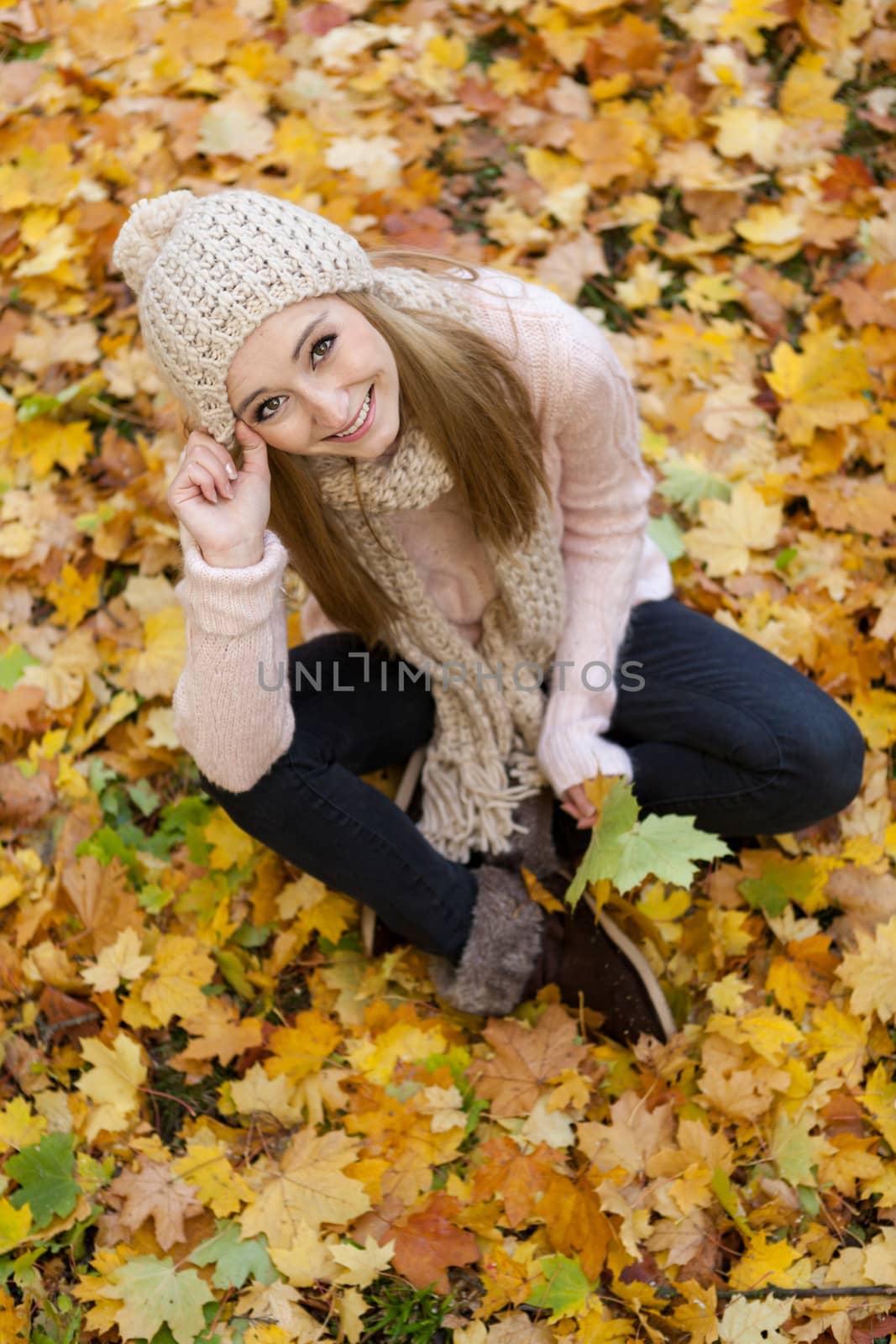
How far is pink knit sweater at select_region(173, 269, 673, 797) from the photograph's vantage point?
181 cm

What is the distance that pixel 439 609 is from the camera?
2.12 m

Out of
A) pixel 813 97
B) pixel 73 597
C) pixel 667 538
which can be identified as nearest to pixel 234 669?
pixel 73 597

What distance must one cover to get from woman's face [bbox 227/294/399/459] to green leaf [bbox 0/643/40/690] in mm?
1217

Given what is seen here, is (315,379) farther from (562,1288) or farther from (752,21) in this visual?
(752,21)

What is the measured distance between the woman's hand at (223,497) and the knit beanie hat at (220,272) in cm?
8

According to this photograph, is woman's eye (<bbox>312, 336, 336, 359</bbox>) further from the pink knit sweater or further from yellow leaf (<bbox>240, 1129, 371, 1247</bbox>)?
yellow leaf (<bbox>240, 1129, 371, 1247</bbox>)

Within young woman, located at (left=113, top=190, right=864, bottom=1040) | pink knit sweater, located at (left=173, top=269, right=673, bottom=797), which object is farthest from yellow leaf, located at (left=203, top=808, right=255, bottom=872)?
pink knit sweater, located at (left=173, top=269, right=673, bottom=797)

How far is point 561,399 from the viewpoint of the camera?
6.28 ft

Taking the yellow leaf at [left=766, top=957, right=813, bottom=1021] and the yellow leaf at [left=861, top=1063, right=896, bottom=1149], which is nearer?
the yellow leaf at [left=861, top=1063, right=896, bottom=1149]

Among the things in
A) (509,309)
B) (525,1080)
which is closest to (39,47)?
(509,309)

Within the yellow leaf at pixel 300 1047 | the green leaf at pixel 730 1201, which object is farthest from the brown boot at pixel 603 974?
the yellow leaf at pixel 300 1047

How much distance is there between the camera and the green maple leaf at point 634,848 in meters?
1.80

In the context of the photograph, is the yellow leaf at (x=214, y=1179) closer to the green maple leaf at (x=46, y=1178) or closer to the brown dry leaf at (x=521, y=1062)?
the green maple leaf at (x=46, y=1178)

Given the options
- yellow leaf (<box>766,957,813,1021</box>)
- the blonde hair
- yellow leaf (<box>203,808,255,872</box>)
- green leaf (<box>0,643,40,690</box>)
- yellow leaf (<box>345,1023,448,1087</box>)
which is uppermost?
the blonde hair
